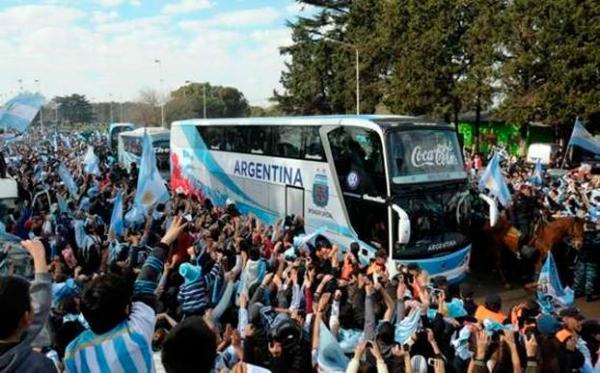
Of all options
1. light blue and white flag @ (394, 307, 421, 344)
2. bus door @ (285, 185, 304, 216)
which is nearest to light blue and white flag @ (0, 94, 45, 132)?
bus door @ (285, 185, 304, 216)

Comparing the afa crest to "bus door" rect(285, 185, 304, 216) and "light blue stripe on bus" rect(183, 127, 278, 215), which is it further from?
"light blue stripe on bus" rect(183, 127, 278, 215)

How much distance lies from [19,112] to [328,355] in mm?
11665

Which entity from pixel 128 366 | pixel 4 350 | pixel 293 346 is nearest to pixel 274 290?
pixel 293 346

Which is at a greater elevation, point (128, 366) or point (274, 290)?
point (128, 366)

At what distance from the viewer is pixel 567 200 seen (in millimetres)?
15578

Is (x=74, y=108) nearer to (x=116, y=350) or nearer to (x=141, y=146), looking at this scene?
(x=141, y=146)

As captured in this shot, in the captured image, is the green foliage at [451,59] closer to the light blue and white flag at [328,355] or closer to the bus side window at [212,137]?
the bus side window at [212,137]

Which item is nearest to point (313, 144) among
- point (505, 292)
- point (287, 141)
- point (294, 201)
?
point (287, 141)

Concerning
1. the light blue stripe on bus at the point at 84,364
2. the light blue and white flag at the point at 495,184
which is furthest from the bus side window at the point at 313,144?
the light blue stripe on bus at the point at 84,364

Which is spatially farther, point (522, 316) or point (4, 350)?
point (522, 316)

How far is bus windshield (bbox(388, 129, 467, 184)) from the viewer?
11.2m

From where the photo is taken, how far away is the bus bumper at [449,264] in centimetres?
1110

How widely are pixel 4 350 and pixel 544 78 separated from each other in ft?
106

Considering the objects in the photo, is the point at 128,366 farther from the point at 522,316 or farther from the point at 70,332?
the point at 522,316
